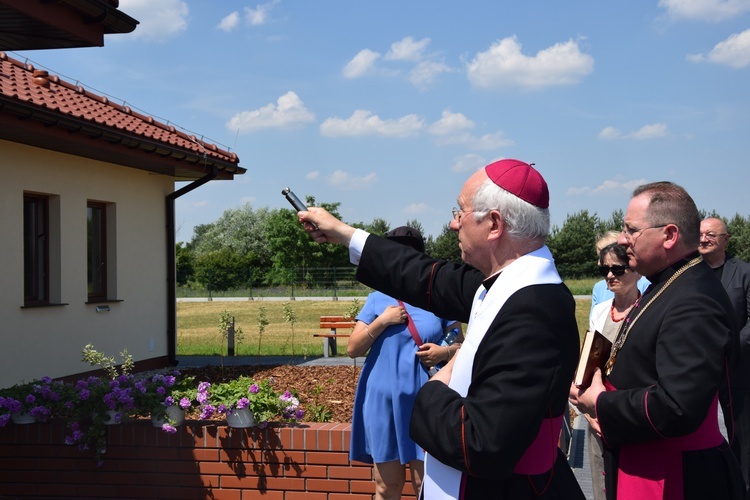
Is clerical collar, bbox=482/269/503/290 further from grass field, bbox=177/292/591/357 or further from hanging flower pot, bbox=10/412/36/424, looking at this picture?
grass field, bbox=177/292/591/357

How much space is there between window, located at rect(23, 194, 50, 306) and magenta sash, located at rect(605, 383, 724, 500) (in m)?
9.38

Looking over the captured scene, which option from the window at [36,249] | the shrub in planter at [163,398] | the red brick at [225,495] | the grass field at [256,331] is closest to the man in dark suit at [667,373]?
the red brick at [225,495]

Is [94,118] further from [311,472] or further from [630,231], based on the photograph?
[630,231]

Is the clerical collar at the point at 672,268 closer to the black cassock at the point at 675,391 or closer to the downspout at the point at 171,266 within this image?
the black cassock at the point at 675,391

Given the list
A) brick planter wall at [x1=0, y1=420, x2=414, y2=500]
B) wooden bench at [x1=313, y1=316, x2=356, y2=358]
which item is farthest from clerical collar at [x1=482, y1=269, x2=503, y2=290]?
wooden bench at [x1=313, y1=316, x2=356, y2=358]

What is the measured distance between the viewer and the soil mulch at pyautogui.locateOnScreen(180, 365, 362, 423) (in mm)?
8328

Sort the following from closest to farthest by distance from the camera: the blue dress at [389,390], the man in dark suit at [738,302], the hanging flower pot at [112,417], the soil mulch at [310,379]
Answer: the blue dress at [389,390]
the hanging flower pot at [112,417]
the man in dark suit at [738,302]
the soil mulch at [310,379]

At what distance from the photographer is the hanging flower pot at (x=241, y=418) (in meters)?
4.83

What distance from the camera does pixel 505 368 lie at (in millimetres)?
2100

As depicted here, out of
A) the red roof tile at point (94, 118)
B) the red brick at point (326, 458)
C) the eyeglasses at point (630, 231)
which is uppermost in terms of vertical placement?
the red roof tile at point (94, 118)

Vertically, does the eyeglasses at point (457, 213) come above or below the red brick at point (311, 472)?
above

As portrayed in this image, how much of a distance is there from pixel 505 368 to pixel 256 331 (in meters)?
21.5

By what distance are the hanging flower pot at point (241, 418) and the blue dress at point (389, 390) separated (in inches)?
32.7

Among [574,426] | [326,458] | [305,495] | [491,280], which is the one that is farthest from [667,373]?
[574,426]
